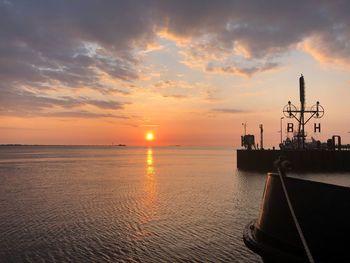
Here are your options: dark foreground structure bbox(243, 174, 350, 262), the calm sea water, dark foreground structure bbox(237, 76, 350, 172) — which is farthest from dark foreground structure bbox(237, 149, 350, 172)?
dark foreground structure bbox(243, 174, 350, 262)

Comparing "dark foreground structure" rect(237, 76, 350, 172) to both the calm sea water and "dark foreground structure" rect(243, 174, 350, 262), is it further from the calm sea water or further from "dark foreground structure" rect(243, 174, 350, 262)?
"dark foreground structure" rect(243, 174, 350, 262)

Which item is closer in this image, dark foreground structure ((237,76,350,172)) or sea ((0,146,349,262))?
sea ((0,146,349,262))

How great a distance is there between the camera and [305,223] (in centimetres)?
730

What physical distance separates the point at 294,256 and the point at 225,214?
52.2 ft

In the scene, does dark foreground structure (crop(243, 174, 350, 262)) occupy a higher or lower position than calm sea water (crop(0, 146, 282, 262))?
higher

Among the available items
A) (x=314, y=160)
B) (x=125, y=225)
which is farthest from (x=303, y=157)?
(x=125, y=225)

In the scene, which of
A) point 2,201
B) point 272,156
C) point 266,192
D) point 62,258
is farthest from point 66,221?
point 272,156

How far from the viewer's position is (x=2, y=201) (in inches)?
1154

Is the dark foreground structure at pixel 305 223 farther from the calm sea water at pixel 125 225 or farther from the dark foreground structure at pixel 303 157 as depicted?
the dark foreground structure at pixel 303 157

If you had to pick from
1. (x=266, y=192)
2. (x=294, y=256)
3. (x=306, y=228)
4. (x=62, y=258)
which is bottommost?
(x=62, y=258)

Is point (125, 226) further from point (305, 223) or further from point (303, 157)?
point (303, 157)

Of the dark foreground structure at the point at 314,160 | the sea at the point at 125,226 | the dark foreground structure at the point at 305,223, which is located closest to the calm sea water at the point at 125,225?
the sea at the point at 125,226

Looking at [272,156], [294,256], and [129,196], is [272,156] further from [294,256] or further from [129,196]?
[294,256]

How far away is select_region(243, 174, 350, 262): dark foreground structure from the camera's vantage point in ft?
22.7
